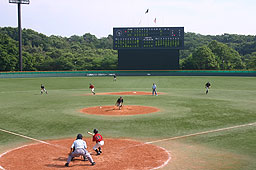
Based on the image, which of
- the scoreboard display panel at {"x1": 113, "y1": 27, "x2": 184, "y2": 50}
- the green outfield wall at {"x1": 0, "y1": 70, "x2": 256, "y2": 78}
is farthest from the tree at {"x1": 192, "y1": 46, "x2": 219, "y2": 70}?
the scoreboard display panel at {"x1": 113, "y1": 27, "x2": 184, "y2": 50}

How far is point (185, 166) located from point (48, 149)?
702 cm

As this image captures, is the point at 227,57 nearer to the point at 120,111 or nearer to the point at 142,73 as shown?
the point at 142,73

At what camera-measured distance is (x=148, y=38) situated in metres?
74.7

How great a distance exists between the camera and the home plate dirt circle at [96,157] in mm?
12191

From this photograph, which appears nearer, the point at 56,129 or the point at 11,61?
the point at 56,129

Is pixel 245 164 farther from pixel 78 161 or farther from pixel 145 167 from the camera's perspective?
pixel 78 161

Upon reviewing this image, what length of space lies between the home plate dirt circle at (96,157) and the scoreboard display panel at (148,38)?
6006cm

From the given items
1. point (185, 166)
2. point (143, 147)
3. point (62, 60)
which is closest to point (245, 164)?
point (185, 166)

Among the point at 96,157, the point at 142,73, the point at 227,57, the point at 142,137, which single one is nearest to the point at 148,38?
the point at 142,73

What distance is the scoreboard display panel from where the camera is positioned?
241 ft

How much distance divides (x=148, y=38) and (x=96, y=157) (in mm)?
63424

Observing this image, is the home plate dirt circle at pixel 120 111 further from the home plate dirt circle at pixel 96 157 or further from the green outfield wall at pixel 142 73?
the green outfield wall at pixel 142 73

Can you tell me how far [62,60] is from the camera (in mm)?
119062

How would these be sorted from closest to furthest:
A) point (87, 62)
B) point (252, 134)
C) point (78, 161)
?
point (78, 161)
point (252, 134)
point (87, 62)
